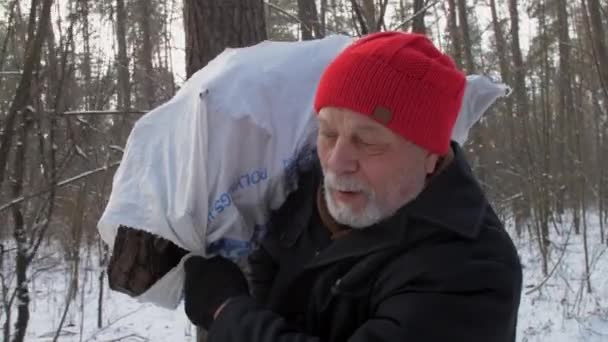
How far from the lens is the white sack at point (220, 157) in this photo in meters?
1.50

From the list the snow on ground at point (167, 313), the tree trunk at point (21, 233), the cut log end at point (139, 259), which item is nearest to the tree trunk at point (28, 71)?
the tree trunk at point (21, 233)

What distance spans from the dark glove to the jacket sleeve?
0.47 feet

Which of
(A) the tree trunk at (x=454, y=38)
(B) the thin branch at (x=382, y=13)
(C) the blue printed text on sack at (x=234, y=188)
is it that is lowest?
(C) the blue printed text on sack at (x=234, y=188)

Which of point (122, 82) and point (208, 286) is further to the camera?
point (122, 82)

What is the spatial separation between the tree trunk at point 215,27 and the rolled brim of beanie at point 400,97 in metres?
1.22

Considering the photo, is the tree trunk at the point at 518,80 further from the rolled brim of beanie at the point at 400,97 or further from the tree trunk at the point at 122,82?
the rolled brim of beanie at the point at 400,97

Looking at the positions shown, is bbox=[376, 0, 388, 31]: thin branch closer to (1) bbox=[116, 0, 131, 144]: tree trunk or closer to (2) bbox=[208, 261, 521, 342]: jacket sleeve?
(2) bbox=[208, 261, 521, 342]: jacket sleeve

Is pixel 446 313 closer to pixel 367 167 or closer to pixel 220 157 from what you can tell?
pixel 367 167

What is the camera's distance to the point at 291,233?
158cm

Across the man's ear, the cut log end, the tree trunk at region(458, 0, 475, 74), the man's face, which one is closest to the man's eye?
the man's face

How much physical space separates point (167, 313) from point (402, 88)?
25.6 feet

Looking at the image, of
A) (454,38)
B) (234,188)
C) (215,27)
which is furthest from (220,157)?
(454,38)

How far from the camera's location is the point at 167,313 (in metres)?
8.60

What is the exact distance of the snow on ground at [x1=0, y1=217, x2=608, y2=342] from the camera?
760 cm
